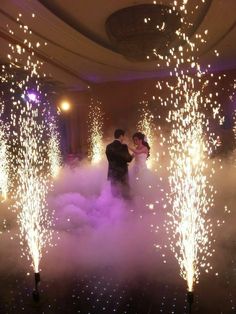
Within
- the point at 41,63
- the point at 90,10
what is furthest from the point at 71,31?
the point at 41,63

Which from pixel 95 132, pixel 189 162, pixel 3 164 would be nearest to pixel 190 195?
pixel 189 162

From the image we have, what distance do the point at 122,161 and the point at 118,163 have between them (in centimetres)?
9

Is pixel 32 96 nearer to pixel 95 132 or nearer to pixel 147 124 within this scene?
pixel 95 132

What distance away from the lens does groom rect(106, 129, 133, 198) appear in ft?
20.2

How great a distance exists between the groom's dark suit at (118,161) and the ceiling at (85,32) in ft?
7.75

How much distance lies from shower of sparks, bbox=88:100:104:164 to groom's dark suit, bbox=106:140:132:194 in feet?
22.5

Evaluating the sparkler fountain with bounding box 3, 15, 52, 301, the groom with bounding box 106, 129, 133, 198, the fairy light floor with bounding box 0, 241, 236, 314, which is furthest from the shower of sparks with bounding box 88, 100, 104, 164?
the fairy light floor with bounding box 0, 241, 236, 314

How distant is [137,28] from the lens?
5.90 meters

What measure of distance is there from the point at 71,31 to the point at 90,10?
3.23 ft

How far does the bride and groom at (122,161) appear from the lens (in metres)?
6.19

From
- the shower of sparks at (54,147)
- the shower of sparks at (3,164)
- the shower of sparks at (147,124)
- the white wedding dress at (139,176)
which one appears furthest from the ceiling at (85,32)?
the shower of sparks at (54,147)

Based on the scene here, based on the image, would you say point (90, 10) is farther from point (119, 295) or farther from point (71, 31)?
point (119, 295)

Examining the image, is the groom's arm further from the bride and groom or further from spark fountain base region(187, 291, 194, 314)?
spark fountain base region(187, 291, 194, 314)

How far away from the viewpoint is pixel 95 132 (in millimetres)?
14648
